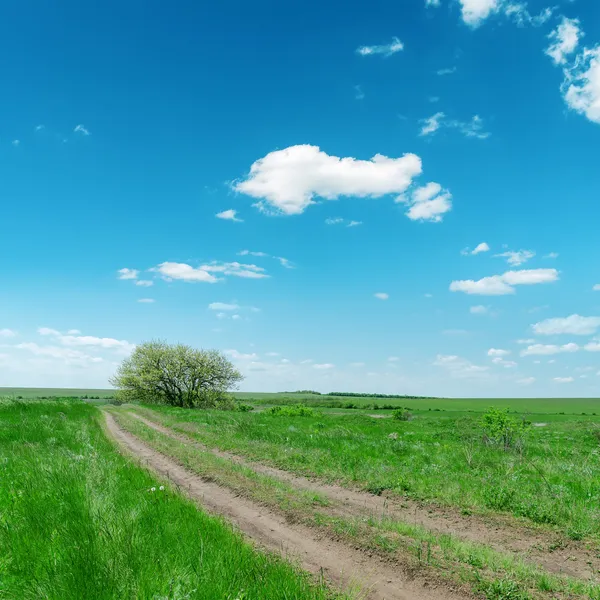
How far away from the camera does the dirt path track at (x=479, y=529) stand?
24.7 feet

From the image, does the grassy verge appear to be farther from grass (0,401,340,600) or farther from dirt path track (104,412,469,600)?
grass (0,401,340,600)

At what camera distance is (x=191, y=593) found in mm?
4984

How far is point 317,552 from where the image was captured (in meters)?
7.48

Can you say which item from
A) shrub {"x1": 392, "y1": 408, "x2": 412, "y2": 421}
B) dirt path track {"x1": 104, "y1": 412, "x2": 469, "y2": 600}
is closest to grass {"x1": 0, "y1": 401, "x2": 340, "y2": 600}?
dirt path track {"x1": 104, "y1": 412, "x2": 469, "y2": 600}

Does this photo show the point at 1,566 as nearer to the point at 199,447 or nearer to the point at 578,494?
the point at 578,494

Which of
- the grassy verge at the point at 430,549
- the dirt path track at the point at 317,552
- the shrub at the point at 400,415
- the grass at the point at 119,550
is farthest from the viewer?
the shrub at the point at 400,415

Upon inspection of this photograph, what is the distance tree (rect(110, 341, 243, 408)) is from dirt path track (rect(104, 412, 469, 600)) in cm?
6403

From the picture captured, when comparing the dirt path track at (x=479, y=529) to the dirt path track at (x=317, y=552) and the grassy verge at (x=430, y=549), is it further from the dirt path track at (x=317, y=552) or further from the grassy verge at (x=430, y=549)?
the dirt path track at (x=317, y=552)

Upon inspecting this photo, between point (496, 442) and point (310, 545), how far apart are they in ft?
52.2

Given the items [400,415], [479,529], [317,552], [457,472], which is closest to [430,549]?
[317,552]

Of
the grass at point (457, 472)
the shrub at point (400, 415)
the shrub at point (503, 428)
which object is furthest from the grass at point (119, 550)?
the shrub at point (400, 415)

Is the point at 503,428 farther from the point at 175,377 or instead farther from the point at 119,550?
the point at 175,377

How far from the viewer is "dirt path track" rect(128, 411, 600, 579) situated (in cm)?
754

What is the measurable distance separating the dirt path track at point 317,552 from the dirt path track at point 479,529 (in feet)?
5.84
